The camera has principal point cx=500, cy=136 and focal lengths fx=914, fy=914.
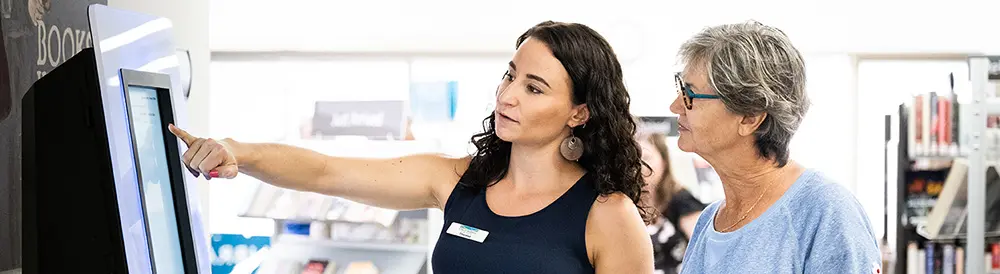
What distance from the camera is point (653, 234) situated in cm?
511

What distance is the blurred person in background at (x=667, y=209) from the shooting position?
509cm

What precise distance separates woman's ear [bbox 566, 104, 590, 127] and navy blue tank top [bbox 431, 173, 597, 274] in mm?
133

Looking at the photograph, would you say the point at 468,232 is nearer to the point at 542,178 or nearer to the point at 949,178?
the point at 542,178

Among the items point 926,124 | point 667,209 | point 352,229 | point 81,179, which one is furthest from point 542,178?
point 926,124

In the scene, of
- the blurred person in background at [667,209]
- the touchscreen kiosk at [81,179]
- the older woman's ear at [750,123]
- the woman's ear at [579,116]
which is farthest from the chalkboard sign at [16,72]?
the blurred person in background at [667,209]

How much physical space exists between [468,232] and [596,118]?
364mm

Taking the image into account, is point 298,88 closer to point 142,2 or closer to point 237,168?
point 142,2

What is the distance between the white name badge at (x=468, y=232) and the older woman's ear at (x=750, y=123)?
61 cm

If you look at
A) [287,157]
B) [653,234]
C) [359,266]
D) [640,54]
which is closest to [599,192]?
[287,157]

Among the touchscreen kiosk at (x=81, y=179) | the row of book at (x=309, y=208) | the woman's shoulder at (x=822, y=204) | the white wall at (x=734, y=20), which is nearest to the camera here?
the touchscreen kiosk at (x=81, y=179)

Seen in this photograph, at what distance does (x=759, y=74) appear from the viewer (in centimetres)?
146

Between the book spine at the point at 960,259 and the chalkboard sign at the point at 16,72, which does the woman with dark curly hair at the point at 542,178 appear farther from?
the book spine at the point at 960,259

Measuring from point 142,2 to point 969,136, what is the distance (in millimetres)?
4951

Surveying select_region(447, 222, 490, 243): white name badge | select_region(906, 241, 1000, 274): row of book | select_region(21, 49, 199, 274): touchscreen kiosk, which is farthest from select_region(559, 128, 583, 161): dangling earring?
select_region(906, 241, 1000, 274): row of book
